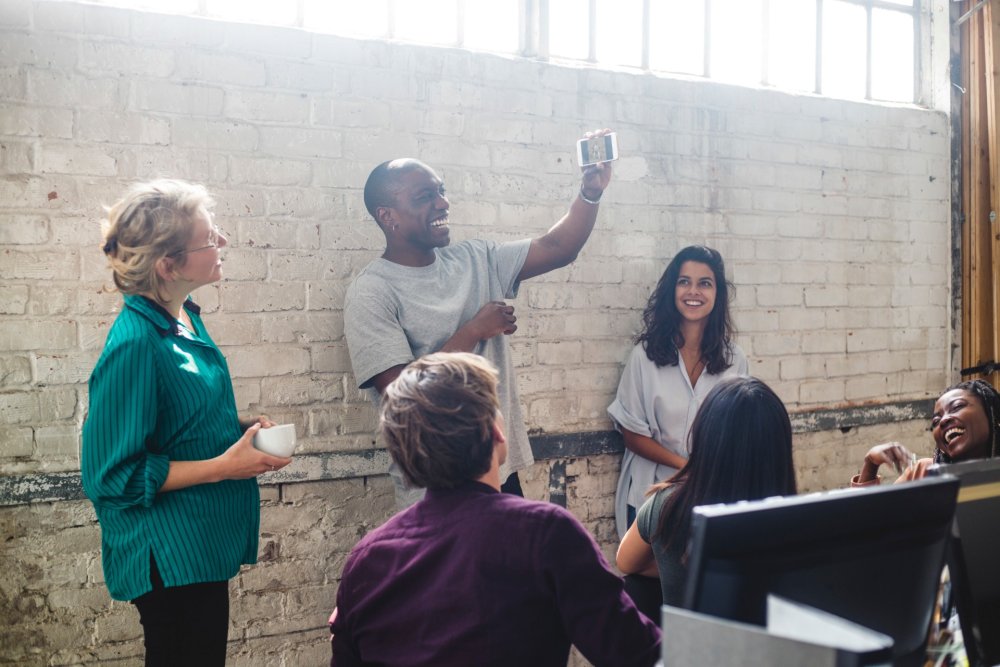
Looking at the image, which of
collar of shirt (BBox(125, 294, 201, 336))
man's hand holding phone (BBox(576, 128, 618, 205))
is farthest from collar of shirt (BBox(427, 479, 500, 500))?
man's hand holding phone (BBox(576, 128, 618, 205))

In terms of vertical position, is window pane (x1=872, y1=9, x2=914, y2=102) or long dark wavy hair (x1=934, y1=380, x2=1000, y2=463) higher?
window pane (x1=872, y1=9, x2=914, y2=102)

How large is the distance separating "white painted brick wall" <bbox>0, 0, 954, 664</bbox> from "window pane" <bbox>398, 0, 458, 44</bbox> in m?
0.13

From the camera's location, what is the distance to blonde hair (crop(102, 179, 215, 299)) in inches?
73.5

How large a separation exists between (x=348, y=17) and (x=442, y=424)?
78.0 inches

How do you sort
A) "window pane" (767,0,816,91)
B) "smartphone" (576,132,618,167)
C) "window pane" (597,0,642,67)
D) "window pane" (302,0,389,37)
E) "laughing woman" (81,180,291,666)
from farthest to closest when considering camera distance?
"window pane" (767,0,816,91), "window pane" (597,0,642,67), "window pane" (302,0,389,37), "smartphone" (576,132,618,167), "laughing woman" (81,180,291,666)

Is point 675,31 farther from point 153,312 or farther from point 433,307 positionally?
point 153,312

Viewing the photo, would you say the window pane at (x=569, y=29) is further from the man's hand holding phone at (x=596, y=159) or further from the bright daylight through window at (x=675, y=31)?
the man's hand holding phone at (x=596, y=159)

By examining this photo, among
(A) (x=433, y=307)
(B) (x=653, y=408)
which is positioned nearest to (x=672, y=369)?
(B) (x=653, y=408)

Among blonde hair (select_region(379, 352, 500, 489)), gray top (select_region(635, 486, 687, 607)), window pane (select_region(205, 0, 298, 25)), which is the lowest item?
gray top (select_region(635, 486, 687, 607))

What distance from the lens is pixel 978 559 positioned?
46.1 inches

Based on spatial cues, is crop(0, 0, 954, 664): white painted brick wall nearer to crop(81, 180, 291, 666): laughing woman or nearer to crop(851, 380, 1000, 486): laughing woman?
crop(81, 180, 291, 666): laughing woman

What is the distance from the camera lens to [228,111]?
→ 270 cm

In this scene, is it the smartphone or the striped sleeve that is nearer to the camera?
the striped sleeve

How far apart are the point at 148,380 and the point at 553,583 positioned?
3.12ft
